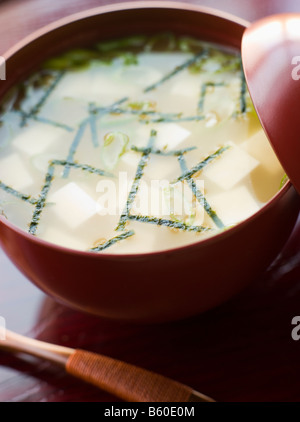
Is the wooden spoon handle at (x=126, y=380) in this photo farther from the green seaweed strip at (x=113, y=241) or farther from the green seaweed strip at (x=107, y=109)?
the green seaweed strip at (x=107, y=109)

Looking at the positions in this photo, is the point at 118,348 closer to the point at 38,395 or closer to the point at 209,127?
the point at 38,395

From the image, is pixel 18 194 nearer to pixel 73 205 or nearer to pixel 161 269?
pixel 73 205

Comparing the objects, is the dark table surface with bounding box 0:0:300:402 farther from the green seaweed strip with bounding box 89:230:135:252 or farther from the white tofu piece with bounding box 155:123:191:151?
the white tofu piece with bounding box 155:123:191:151

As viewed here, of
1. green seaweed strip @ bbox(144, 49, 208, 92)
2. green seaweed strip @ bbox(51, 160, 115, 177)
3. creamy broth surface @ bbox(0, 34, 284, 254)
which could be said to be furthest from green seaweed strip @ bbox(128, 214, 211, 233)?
green seaweed strip @ bbox(144, 49, 208, 92)

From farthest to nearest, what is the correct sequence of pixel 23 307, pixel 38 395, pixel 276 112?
pixel 23 307
pixel 38 395
pixel 276 112

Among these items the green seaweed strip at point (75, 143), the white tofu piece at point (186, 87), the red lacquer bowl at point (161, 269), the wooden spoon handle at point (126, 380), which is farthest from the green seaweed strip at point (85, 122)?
the wooden spoon handle at point (126, 380)

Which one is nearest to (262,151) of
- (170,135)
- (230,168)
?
(230,168)

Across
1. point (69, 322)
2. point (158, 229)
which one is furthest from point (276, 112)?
point (69, 322)
